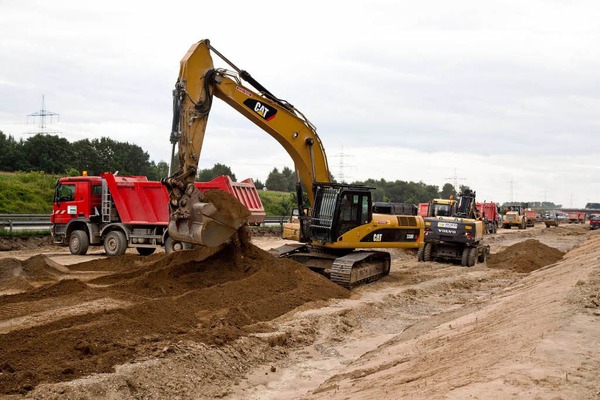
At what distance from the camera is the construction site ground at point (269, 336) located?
671 cm

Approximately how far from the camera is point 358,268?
1606 cm

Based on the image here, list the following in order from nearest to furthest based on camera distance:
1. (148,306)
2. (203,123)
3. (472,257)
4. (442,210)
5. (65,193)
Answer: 1. (148,306)
2. (203,123)
3. (65,193)
4. (472,257)
5. (442,210)

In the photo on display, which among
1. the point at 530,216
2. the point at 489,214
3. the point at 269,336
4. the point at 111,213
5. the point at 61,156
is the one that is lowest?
the point at 269,336

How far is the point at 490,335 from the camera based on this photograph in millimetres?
8617

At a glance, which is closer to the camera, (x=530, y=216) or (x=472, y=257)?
(x=472, y=257)

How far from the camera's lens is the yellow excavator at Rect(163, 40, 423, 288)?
1340 centimetres

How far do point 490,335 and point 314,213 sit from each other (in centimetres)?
829

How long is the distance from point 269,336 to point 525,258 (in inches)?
649

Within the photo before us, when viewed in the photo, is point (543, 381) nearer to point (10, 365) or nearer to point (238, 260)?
point (10, 365)

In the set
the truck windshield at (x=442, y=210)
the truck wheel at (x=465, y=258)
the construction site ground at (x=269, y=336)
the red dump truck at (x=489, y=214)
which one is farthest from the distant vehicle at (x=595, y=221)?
the construction site ground at (x=269, y=336)

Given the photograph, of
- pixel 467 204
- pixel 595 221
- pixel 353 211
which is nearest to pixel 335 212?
pixel 353 211

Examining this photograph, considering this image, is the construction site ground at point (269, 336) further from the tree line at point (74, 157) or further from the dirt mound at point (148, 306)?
the tree line at point (74, 157)

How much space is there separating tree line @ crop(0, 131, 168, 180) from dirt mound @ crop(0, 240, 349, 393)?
3937 centimetres

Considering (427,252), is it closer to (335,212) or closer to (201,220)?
(335,212)
